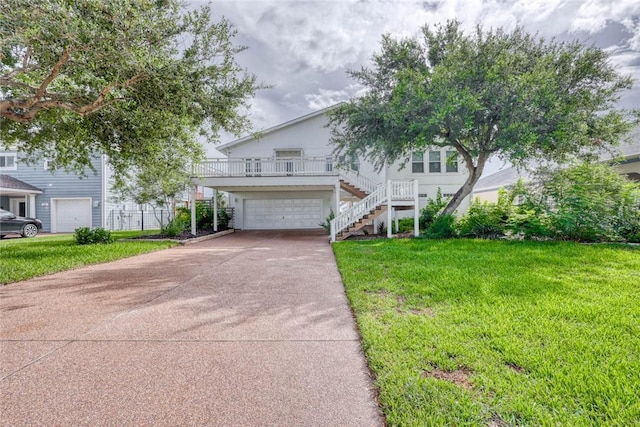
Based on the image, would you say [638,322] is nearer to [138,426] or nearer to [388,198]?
[138,426]

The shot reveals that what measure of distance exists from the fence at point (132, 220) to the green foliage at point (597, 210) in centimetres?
1909

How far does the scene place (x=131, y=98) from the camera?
7.10 metres

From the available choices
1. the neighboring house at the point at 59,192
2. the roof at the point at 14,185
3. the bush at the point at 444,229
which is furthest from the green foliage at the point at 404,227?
the roof at the point at 14,185

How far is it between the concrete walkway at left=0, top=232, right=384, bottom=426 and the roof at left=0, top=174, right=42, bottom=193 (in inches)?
667

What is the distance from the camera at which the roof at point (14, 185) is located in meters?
16.2

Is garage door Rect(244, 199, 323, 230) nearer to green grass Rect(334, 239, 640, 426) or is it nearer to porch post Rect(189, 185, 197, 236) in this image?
porch post Rect(189, 185, 197, 236)

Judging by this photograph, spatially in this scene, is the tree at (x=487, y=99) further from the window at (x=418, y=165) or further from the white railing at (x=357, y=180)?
the window at (x=418, y=165)

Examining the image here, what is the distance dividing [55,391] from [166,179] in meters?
10.9

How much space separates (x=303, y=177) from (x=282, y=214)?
17.8 ft

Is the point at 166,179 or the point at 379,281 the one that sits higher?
the point at 166,179

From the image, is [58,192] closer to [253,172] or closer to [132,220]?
[132,220]

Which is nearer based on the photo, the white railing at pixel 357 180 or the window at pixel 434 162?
the white railing at pixel 357 180

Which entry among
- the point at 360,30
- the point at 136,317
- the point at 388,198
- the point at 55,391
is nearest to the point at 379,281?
the point at 136,317

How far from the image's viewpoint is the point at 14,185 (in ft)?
54.9
